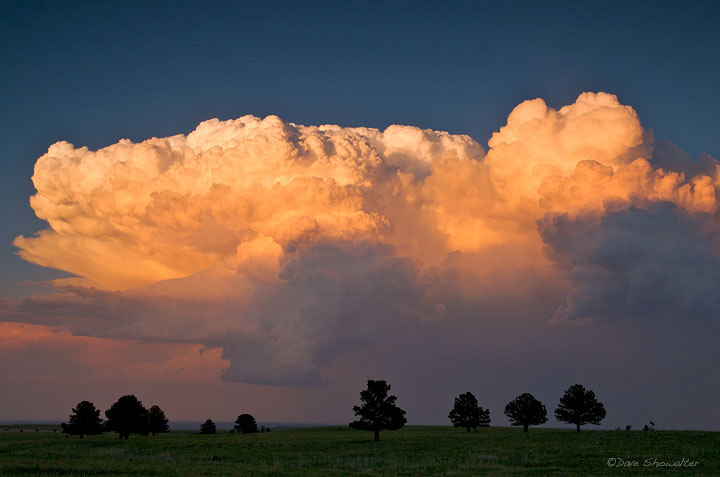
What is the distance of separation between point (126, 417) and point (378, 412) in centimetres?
4850

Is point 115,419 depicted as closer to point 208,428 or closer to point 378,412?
point 208,428

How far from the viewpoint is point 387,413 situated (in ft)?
316

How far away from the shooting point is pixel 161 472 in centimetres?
4656

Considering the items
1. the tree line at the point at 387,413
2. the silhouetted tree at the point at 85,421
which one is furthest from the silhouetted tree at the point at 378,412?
the silhouetted tree at the point at 85,421

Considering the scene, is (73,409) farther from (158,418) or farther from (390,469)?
(390,469)

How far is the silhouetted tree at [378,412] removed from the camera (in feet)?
315

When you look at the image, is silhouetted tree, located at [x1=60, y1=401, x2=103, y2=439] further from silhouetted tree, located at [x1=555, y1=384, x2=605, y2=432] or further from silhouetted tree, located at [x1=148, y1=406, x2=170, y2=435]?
silhouetted tree, located at [x1=555, y1=384, x2=605, y2=432]

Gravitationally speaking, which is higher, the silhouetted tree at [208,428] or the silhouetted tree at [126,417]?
the silhouetted tree at [126,417]

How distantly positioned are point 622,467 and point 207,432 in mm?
106301


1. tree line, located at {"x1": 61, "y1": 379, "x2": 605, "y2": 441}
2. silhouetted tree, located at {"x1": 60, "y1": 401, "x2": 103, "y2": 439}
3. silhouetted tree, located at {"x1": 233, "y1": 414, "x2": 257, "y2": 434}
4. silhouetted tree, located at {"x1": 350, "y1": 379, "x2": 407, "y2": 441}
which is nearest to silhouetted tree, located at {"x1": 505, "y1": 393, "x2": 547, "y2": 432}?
tree line, located at {"x1": 61, "y1": 379, "x2": 605, "y2": 441}

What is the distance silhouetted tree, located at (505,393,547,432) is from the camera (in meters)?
116

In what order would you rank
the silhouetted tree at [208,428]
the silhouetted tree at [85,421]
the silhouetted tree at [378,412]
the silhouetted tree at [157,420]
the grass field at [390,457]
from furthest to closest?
the silhouetted tree at [208,428], the silhouetted tree at [157,420], the silhouetted tree at [85,421], the silhouetted tree at [378,412], the grass field at [390,457]

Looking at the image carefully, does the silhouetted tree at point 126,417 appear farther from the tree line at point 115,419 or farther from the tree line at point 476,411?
the tree line at point 476,411

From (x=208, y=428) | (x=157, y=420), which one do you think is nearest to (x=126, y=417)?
(x=157, y=420)
